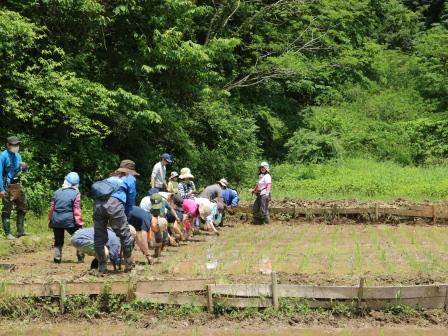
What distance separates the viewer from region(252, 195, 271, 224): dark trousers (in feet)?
50.8

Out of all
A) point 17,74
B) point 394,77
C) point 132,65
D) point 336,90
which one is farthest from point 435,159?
point 17,74

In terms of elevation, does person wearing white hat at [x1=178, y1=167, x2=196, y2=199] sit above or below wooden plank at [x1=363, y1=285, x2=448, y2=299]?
above

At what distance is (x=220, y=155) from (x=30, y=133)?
25.7ft

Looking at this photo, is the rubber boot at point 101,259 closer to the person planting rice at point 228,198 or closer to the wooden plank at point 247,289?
the wooden plank at point 247,289

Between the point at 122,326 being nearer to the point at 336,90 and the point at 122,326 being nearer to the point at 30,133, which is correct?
the point at 30,133

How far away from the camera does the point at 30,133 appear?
1491cm

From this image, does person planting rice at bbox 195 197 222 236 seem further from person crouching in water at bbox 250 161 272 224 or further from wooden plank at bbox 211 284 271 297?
wooden plank at bbox 211 284 271 297

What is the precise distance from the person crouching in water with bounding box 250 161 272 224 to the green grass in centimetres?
273

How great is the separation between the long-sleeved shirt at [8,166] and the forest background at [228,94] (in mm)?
2432

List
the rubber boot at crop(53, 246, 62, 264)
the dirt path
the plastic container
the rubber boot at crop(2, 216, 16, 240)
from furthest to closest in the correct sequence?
the rubber boot at crop(2, 216, 16, 240) < the rubber boot at crop(53, 246, 62, 264) < the plastic container < the dirt path

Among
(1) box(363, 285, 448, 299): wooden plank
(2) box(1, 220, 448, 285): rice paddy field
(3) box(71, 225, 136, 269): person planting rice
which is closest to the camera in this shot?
(1) box(363, 285, 448, 299): wooden plank

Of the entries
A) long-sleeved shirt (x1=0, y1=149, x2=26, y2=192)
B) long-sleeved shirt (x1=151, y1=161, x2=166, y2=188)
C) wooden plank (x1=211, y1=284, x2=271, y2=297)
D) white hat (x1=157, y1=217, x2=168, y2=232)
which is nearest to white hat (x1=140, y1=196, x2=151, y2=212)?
white hat (x1=157, y1=217, x2=168, y2=232)

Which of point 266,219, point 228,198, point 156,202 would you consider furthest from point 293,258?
point 266,219

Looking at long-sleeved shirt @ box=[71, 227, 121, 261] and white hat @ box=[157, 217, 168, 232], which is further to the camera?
white hat @ box=[157, 217, 168, 232]
